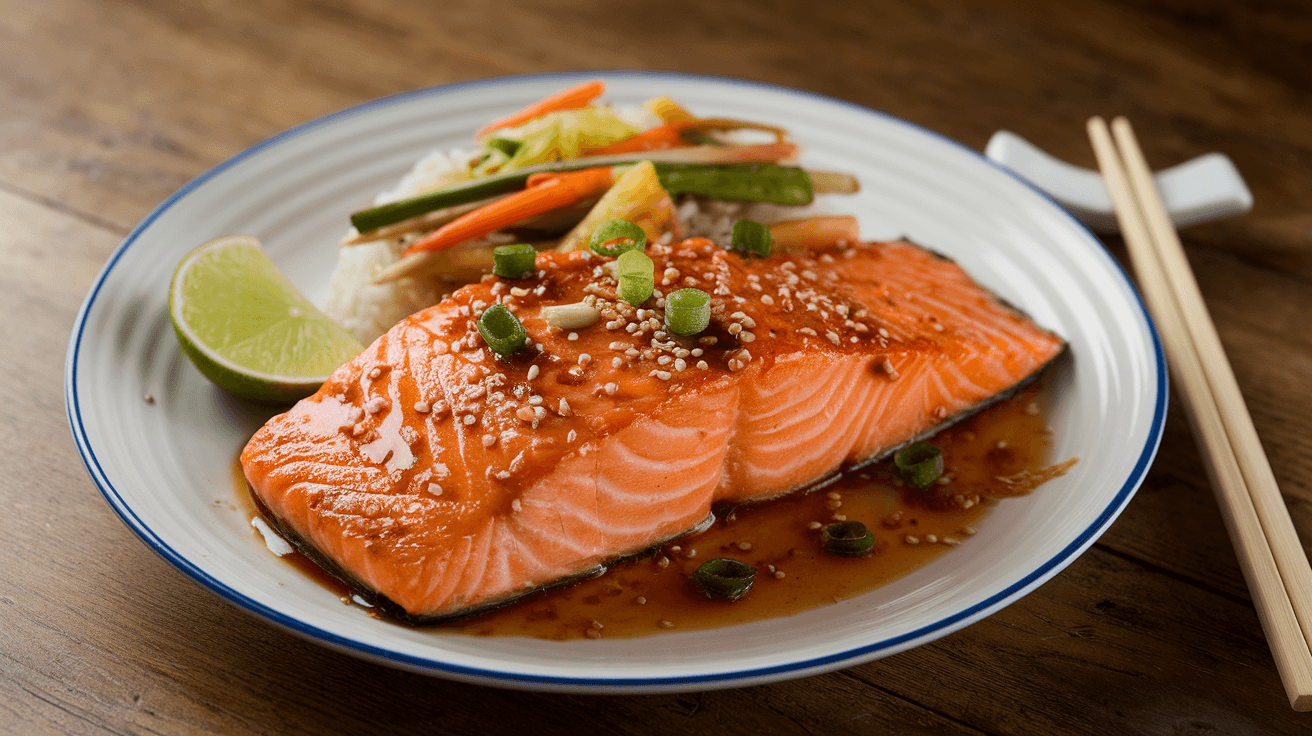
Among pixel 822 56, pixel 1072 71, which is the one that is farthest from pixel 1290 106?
pixel 822 56

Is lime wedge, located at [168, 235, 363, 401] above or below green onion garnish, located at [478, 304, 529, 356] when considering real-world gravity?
below

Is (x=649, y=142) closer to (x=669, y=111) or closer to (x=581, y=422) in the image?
(x=669, y=111)

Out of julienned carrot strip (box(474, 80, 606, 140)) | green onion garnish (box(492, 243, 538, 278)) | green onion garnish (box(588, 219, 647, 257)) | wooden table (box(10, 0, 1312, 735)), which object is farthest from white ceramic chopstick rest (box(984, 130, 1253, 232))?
green onion garnish (box(492, 243, 538, 278))

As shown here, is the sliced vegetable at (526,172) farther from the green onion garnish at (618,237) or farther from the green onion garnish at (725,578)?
the green onion garnish at (725,578)

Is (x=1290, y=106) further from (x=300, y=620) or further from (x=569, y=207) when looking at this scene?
(x=300, y=620)

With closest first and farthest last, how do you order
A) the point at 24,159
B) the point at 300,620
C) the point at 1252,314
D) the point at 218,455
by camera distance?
the point at 300,620
the point at 218,455
the point at 1252,314
the point at 24,159

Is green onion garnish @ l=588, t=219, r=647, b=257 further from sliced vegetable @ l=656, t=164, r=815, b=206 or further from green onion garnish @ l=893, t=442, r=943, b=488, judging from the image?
green onion garnish @ l=893, t=442, r=943, b=488
